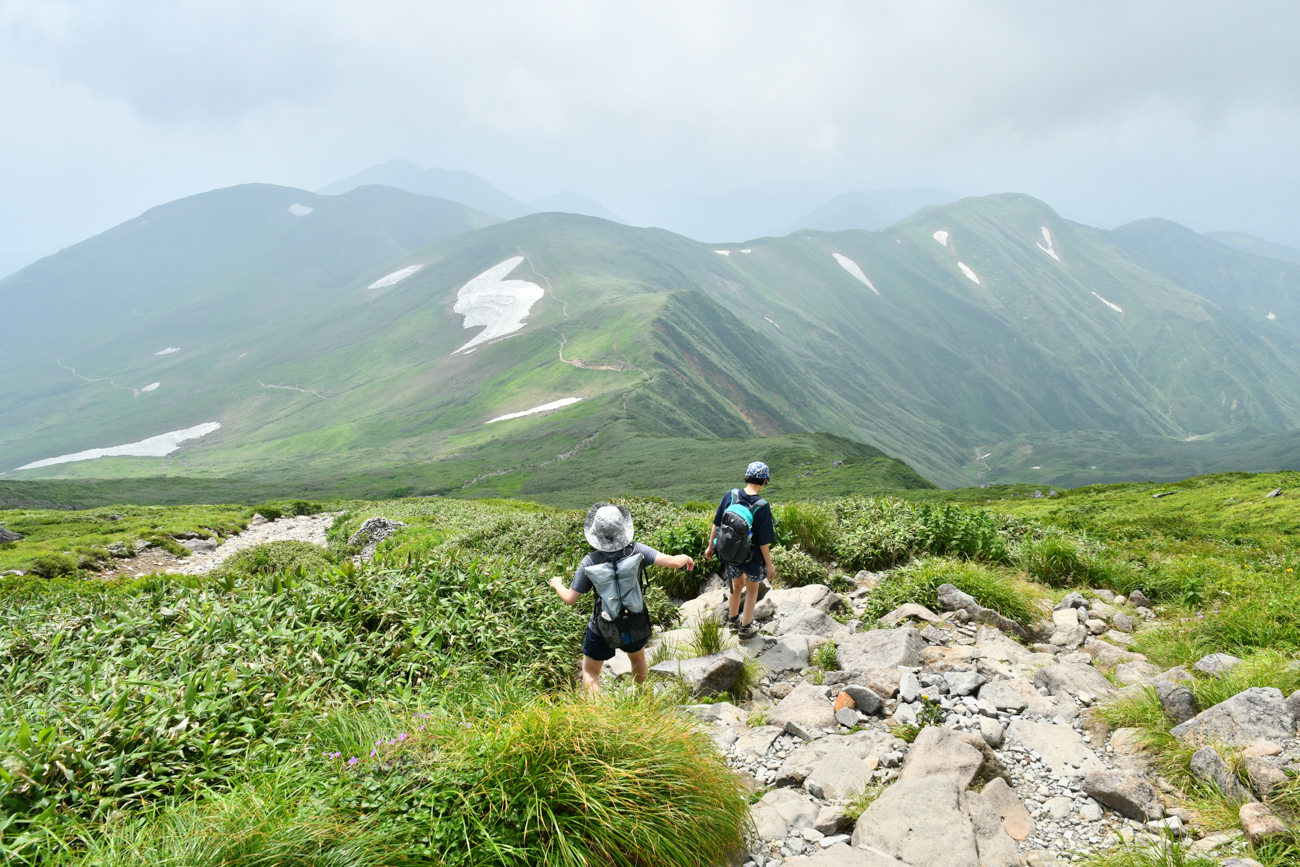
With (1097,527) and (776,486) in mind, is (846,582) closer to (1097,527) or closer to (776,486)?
(1097,527)

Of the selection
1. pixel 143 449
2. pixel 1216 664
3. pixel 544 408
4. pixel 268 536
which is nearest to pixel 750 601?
pixel 1216 664

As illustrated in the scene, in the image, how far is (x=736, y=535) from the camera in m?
9.70

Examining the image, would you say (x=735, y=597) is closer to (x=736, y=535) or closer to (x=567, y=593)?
(x=736, y=535)

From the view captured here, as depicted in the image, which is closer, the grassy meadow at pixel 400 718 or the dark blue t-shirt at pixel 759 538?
the grassy meadow at pixel 400 718

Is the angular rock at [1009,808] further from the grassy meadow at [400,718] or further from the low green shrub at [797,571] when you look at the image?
the low green shrub at [797,571]

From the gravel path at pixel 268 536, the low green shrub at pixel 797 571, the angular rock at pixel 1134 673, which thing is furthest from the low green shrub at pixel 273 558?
the angular rock at pixel 1134 673

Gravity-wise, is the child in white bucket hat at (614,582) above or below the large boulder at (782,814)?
above

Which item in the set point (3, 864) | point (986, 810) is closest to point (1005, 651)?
point (986, 810)

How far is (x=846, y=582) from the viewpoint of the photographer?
Answer: 12.9 m

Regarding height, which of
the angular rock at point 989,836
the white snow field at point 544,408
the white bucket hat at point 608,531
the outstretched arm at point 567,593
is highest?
the white snow field at point 544,408

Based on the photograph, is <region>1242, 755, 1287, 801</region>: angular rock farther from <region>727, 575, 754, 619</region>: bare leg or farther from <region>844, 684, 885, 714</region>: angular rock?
<region>727, 575, 754, 619</region>: bare leg

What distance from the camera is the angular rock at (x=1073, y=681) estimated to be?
744 cm

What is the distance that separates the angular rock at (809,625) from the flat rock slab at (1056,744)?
3379mm

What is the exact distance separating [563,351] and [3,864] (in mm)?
170142
